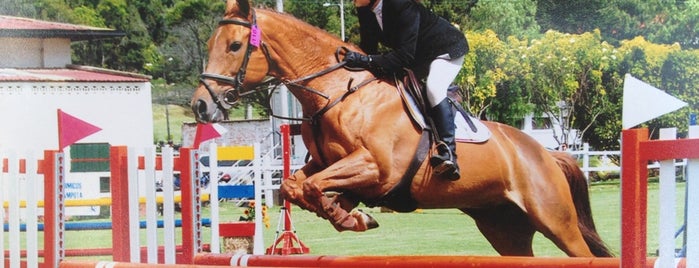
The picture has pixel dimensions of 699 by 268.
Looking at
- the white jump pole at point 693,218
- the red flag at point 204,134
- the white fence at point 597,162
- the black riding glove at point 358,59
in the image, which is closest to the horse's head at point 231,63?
the black riding glove at point 358,59

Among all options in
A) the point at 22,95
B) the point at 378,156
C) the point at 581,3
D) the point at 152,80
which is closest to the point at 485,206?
the point at 378,156

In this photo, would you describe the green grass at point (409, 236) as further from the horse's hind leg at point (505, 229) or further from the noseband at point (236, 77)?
the noseband at point (236, 77)

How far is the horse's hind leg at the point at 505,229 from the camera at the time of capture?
302cm

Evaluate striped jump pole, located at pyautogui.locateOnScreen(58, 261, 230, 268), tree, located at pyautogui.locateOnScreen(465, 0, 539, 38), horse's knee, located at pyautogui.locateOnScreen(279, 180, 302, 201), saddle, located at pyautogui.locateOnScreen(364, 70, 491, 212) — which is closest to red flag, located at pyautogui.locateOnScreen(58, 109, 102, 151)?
striped jump pole, located at pyautogui.locateOnScreen(58, 261, 230, 268)

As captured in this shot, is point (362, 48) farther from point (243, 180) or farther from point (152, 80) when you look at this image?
point (243, 180)

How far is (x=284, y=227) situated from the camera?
12.9ft

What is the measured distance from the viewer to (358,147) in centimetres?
267

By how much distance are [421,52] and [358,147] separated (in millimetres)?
359

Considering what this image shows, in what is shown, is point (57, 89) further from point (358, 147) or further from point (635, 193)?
point (635, 193)

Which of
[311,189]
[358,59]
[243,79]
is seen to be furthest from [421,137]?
[243,79]

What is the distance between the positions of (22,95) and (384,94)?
55.1 inches

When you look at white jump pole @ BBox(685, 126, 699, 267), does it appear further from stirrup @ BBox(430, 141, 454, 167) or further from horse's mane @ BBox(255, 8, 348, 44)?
horse's mane @ BBox(255, 8, 348, 44)

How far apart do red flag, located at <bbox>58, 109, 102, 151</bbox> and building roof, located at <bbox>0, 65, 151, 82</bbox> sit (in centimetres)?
48

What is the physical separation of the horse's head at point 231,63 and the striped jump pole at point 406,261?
41 centimetres
